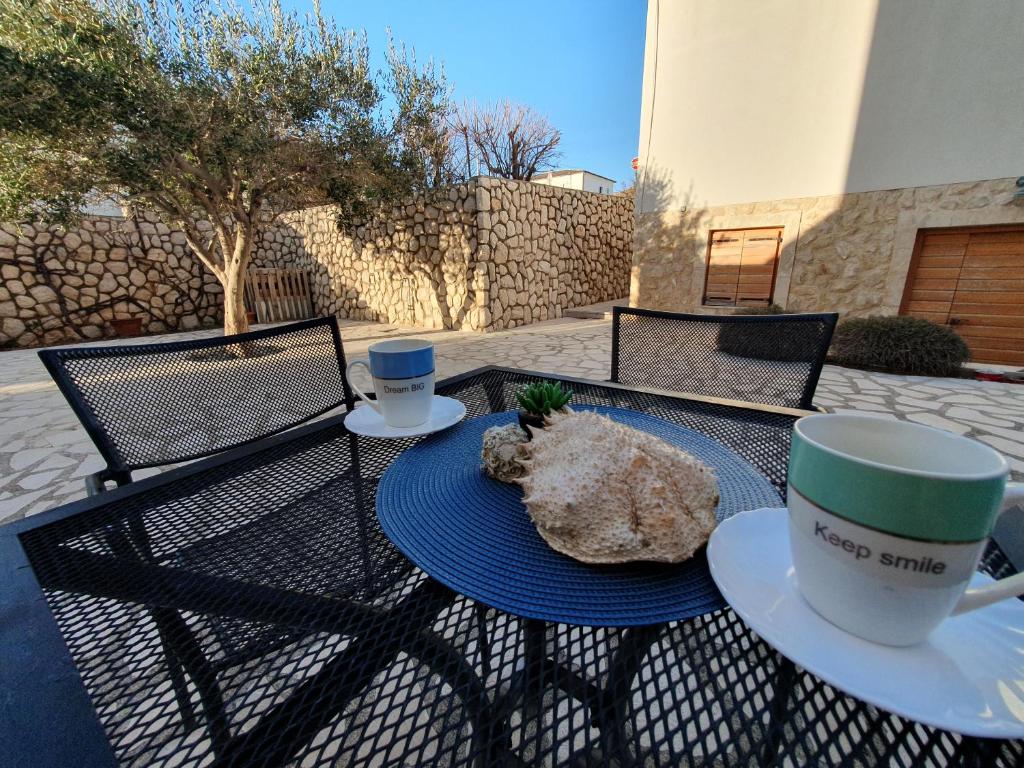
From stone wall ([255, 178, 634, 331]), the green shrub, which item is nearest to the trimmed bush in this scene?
the green shrub

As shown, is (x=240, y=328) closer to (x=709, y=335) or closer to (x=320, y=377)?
(x=320, y=377)

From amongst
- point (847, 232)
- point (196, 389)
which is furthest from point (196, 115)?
point (847, 232)

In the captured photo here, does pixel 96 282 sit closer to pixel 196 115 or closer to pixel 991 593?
pixel 196 115

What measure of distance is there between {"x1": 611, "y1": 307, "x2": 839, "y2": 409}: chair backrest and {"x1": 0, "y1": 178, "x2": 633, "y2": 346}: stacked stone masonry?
5358 millimetres

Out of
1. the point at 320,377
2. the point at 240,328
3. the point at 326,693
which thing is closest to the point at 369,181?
the point at 240,328

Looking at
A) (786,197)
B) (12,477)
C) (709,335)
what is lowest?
(12,477)

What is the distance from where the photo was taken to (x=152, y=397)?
3.90 ft

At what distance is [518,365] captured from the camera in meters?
4.55

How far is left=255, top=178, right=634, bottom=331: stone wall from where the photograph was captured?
6695mm

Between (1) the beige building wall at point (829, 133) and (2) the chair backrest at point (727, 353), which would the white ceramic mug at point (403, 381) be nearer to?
(2) the chair backrest at point (727, 353)

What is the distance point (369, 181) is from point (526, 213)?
2.64 metres

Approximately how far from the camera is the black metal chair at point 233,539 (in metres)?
0.46

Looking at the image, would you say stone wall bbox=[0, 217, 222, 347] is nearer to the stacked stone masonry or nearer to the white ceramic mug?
the stacked stone masonry

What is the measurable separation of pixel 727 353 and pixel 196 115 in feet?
16.7
